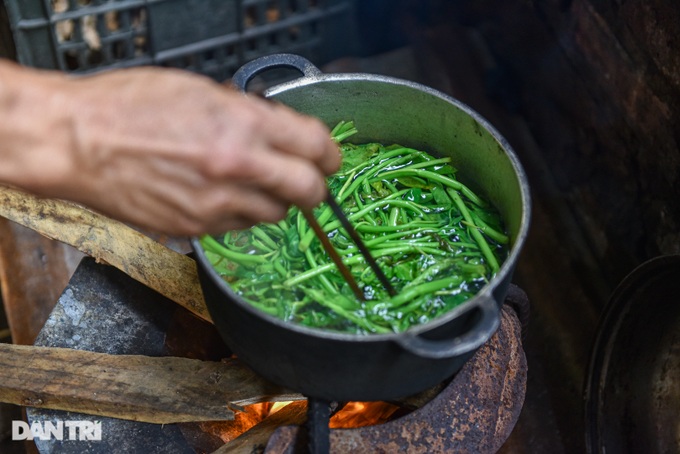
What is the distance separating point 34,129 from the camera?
141 cm

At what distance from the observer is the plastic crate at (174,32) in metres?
3.51

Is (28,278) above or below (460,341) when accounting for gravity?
below

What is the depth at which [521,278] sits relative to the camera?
11.7ft

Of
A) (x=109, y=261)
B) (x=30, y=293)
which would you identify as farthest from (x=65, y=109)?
(x=30, y=293)

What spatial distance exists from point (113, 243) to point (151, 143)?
3.95 ft

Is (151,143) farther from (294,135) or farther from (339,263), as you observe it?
(339,263)

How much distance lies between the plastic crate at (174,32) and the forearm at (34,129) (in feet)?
7.36

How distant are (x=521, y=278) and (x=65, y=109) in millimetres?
2636

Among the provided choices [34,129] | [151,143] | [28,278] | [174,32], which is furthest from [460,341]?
[174,32]

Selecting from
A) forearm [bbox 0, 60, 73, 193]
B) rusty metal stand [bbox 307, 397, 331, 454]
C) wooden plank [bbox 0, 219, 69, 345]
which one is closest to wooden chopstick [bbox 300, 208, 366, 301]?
rusty metal stand [bbox 307, 397, 331, 454]

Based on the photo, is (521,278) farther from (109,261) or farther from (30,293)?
(30,293)

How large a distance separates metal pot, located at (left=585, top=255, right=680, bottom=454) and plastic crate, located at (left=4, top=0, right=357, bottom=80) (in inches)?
90.7

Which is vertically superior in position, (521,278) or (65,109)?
(65,109)

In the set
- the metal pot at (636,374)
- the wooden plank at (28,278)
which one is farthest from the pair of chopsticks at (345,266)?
the wooden plank at (28,278)
